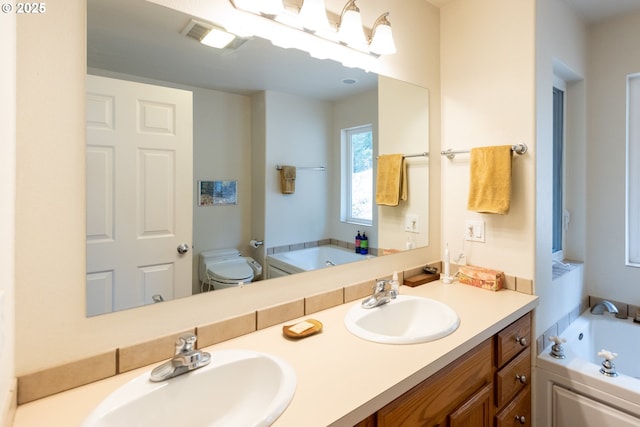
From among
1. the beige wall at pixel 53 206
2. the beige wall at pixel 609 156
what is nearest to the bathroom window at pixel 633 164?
the beige wall at pixel 609 156

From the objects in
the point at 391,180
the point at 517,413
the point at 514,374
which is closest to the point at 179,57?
the point at 391,180

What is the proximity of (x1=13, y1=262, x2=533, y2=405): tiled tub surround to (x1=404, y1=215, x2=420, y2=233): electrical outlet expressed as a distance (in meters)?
0.58

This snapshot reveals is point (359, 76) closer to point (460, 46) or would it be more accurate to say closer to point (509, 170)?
point (460, 46)

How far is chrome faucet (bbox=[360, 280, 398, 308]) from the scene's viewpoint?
1366 mm

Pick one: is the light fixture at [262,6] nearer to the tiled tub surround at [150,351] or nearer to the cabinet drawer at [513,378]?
the tiled tub surround at [150,351]

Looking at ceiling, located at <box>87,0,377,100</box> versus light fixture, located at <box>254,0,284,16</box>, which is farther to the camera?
light fixture, located at <box>254,0,284,16</box>

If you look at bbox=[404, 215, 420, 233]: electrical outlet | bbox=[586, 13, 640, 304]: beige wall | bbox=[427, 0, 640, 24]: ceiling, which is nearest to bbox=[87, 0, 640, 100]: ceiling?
bbox=[404, 215, 420, 233]: electrical outlet

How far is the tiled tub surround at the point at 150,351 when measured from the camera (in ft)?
2.62

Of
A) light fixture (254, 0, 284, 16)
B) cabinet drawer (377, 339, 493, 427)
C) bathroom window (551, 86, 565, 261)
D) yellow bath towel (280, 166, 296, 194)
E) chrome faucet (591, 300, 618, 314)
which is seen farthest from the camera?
bathroom window (551, 86, 565, 261)

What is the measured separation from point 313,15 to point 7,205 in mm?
1149

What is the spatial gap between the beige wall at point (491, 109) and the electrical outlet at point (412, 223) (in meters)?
0.21

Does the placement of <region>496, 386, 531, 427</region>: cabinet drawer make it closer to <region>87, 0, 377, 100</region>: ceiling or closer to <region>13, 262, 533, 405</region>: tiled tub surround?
<region>13, 262, 533, 405</region>: tiled tub surround

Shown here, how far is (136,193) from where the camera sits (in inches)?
38.5

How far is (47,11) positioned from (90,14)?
0.09 metres
